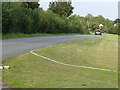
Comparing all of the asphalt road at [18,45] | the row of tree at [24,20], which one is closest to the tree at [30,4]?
the row of tree at [24,20]

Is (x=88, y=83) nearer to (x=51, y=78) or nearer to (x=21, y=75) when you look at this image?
(x=51, y=78)

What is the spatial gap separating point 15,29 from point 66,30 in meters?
36.2

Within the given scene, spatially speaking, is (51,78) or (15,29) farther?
(15,29)

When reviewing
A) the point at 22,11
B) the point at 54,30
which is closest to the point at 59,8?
the point at 54,30

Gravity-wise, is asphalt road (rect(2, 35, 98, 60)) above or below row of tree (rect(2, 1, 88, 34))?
below

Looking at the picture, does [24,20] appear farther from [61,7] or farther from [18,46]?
[61,7]

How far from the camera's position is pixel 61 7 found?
88062mm

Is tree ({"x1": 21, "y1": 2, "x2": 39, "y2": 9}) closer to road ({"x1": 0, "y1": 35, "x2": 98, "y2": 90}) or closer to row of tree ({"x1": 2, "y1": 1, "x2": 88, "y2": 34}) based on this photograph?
row of tree ({"x1": 2, "y1": 1, "x2": 88, "y2": 34})

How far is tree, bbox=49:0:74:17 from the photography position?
87250 millimetres

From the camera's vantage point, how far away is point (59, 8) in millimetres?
87812

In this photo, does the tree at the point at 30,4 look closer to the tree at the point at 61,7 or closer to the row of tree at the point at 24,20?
the row of tree at the point at 24,20

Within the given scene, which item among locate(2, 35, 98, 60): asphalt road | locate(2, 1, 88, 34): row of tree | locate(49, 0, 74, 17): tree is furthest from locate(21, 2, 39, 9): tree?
locate(2, 35, 98, 60): asphalt road

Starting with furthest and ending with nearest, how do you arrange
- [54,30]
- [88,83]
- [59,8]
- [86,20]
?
[86,20]
[59,8]
[54,30]
[88,83]

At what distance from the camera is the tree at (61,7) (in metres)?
87.2
